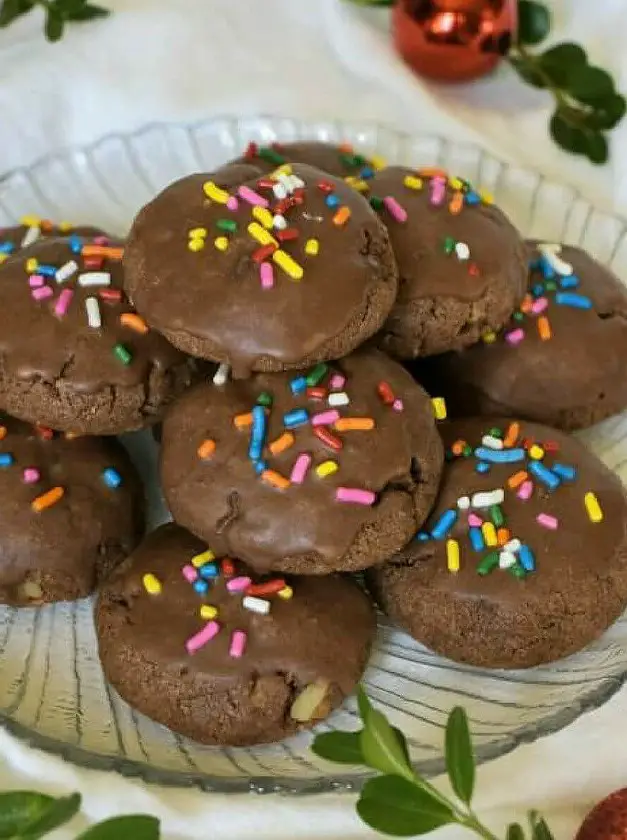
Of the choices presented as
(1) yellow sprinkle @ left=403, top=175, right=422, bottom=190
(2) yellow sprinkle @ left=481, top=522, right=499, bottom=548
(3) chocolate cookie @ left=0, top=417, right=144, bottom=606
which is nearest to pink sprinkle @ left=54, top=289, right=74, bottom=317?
(3) chocolate cookie @ left=0, top=417, right=144, bottom=606

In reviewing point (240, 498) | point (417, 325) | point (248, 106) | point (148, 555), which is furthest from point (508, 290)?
point (248, 106)

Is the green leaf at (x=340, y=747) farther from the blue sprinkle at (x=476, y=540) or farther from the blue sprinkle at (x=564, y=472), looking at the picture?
the blue sprinkle at (x=564, y=472)

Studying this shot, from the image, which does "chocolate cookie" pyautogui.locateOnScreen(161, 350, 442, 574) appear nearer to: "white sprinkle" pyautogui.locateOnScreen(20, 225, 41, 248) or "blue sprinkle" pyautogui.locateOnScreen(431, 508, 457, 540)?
"blue sprinkle" pyautogui.locateOnScreen(431, 508, 457, 540)

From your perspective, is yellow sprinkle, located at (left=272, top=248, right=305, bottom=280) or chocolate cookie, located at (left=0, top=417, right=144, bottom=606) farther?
chocolate cookie, located at (left=0, top=417, right=144, bottom=606)

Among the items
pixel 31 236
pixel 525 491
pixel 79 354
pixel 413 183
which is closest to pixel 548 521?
→ pixel 525 491

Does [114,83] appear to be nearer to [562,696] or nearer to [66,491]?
[66,491]

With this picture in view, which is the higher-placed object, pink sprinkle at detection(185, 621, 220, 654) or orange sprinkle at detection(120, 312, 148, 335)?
orange sprinkle at detection(120, 312, 148, 335)
